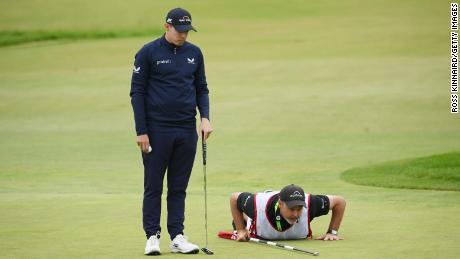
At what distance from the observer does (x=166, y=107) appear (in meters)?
9.46

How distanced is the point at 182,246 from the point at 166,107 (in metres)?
1.28

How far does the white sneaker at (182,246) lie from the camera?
9.37 m

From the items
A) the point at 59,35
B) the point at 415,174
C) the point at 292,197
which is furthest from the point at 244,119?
the point at 59,35

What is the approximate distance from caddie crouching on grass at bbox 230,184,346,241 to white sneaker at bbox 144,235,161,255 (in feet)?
3.18

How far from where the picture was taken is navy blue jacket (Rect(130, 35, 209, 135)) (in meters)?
9.45

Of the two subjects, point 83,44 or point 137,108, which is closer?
point 137,108

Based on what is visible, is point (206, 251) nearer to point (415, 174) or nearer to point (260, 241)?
point (260, 241)

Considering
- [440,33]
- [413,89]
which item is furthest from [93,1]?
[413,89]

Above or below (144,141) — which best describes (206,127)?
above

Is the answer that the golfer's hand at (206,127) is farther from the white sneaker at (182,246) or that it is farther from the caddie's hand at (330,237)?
the caddie's hand at (330,237)

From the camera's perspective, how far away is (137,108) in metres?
9.44

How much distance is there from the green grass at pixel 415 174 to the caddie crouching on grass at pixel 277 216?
5.35 metres

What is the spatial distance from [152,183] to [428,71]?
78.8ft

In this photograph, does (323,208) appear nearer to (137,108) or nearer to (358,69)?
(137,108)
